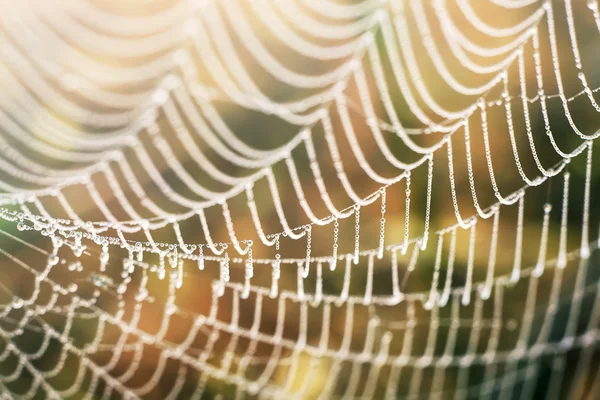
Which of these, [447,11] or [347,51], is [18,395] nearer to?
[347,51]

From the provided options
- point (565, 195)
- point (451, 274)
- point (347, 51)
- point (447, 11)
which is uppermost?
point (447, 11)

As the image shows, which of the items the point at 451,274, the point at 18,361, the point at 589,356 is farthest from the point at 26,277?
the point at 589,356

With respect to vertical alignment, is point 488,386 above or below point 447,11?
below

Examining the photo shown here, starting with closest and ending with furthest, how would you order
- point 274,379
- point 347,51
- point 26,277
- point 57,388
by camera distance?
point 347,51
point 26,277
point 57,388
point 274,379

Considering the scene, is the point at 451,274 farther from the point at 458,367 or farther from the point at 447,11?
the point at 447,11

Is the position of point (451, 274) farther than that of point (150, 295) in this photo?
Yes

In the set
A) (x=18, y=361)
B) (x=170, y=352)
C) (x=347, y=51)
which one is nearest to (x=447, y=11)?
(x=347, y=51)

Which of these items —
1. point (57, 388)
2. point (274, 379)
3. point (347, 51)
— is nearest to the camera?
point (347, 51)
